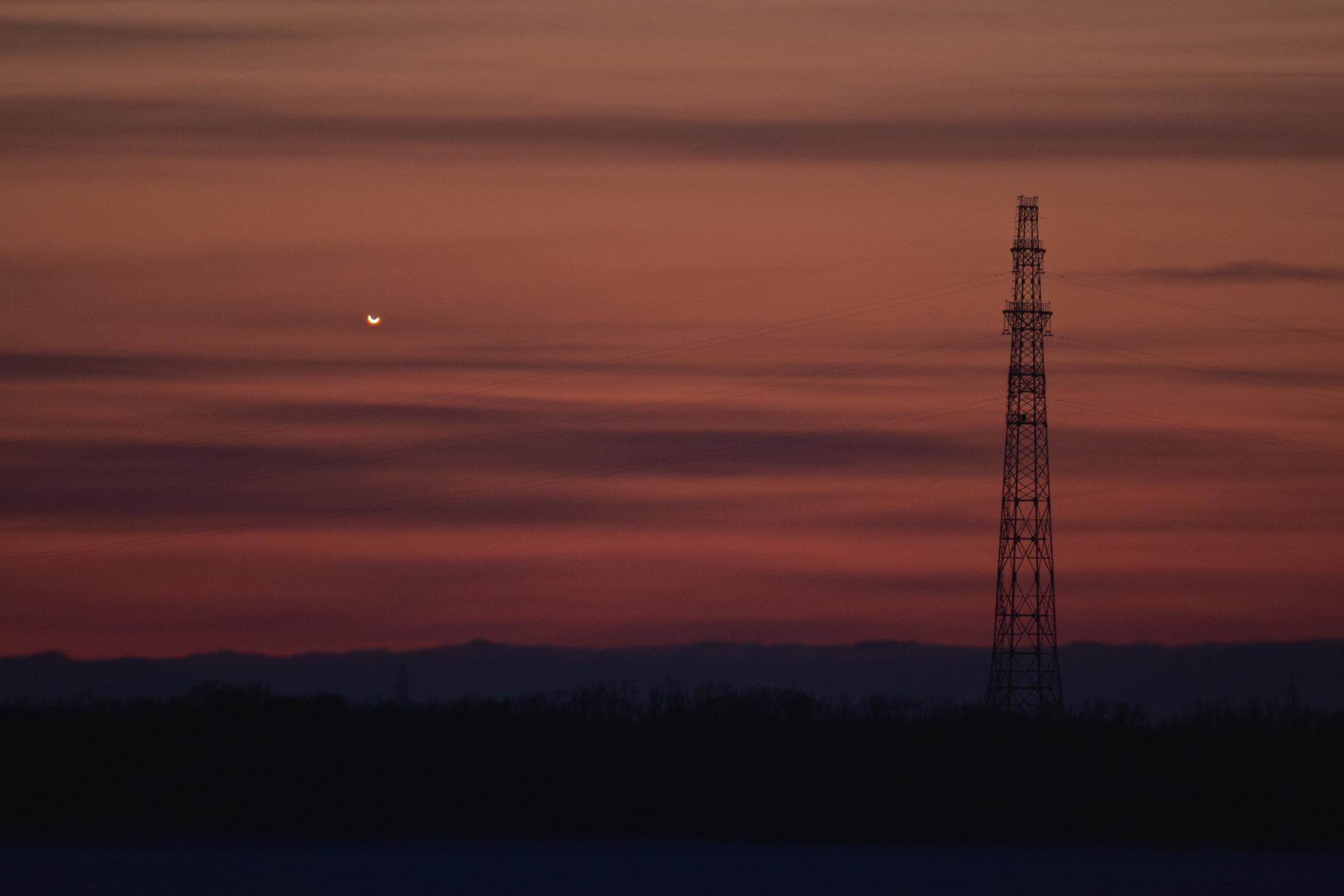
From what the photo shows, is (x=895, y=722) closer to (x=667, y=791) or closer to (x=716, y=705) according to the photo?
(x=716, y=705)

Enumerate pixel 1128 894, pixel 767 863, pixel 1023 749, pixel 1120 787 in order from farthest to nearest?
pixel 1023 749 < pixel 1120 787 < pixel 767 863 < pixel 1128 894

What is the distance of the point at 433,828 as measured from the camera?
51031 mm

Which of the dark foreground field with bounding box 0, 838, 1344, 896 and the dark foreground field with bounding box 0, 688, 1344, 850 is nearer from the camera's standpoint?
the dark foreground field with bounding box 0, 838, 1344, 896

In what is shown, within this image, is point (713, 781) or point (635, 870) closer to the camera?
point (635, 870)

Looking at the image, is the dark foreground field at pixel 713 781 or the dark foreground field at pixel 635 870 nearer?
the dark foreground field at pixel 635 870

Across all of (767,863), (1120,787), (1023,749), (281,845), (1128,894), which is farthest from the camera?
(1023,749)

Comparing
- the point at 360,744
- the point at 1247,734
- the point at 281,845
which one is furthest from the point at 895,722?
the point at 281,845

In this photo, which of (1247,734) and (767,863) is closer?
(767,863)

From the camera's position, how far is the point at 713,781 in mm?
52688

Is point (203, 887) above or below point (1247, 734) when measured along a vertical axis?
below

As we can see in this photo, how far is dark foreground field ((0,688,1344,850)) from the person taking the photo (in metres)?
50.2

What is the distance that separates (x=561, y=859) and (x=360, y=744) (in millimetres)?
14855

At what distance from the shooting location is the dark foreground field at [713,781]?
50.2 metres

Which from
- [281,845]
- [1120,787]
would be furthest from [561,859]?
[1120,787]
